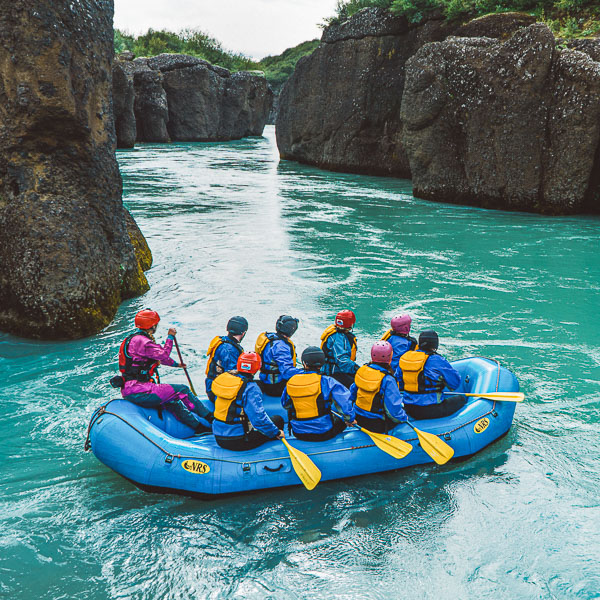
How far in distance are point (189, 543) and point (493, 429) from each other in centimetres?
294

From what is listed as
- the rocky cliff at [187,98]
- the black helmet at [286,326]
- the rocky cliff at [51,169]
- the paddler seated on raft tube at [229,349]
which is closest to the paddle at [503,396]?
the black helmet at [286,326]

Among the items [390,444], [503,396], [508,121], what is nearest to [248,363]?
[390,444]

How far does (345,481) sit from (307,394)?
0.88 m

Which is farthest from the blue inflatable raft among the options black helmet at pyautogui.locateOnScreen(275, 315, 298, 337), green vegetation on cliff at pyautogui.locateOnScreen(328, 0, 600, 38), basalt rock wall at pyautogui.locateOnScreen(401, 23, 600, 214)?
green vegetation on cliff at pyautogui.locateOnScreen(328, 0, 600, 38)

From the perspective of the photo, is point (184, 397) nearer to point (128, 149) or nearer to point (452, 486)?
point (452, 486)

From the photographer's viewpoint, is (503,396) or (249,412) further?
(503,396)

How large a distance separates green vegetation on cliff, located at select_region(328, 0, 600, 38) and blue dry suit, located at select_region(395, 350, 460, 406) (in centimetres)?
1383

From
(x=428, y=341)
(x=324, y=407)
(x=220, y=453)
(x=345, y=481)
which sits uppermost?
(x=428, y=341)

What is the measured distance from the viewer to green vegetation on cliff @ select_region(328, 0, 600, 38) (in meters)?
15.8

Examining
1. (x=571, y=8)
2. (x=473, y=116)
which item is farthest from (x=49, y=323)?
(x=571, y=8)

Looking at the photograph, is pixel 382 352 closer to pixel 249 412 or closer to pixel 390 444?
pixel 390 444

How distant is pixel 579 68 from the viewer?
13758 mm

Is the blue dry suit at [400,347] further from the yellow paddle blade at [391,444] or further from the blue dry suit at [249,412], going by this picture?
the blue dry suit at [249,412]

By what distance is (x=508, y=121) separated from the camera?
49.1ft
